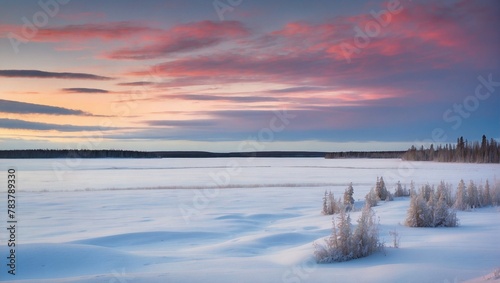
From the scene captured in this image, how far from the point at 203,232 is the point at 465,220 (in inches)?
230

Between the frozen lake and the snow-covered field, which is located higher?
the frozen lake

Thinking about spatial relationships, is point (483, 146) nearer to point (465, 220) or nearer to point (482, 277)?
point (465, 220)

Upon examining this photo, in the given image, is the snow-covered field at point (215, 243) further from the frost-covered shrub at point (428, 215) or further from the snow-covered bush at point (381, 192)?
the snow-covered bush at point (381, 192)

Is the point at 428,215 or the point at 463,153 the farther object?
the point at 463,153

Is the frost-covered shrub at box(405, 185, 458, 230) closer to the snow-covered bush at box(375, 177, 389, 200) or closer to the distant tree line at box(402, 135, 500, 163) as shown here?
the snow-covered bush at box(375, 177, 389, 200)

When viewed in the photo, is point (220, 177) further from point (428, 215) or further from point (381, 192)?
point (428, 215)

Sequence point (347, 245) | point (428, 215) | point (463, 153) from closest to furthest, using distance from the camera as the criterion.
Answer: point (347, 245)
point (428, 215)
point (463, 153)

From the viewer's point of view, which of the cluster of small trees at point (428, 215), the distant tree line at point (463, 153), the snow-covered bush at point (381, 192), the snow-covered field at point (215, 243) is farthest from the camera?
the distant tree line at point (463, 153)

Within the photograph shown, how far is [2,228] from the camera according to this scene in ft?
35.6

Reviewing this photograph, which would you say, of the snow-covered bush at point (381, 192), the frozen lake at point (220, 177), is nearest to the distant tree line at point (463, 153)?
the frozen lake at point (220, 177)

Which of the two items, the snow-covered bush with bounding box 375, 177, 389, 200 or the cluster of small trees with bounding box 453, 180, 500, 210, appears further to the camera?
the snow-covered bush with bounding box 375, 177, 389, 200

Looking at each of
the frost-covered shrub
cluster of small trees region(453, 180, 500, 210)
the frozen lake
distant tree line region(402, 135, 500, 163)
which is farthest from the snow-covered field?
distant tree line region(402, 135, 500, 163)

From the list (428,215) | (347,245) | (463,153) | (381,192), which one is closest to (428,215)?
(428,215)

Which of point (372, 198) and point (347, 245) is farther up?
point (372, 198)
